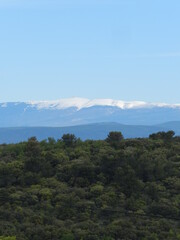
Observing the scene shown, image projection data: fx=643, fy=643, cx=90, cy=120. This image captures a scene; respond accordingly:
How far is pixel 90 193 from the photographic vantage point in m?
32.6

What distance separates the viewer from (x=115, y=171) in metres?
35.2

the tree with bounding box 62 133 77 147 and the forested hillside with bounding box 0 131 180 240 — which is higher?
the tree with bounding box 62 133 77 147

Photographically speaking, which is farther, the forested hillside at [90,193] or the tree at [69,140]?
the tree at [69,140]

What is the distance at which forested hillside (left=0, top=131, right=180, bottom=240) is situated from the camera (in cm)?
2698

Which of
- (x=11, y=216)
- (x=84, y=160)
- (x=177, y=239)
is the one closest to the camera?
(x=177, y=239)

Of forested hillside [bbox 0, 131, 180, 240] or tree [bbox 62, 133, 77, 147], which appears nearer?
forested hillside [bbox 0, 131, 180, 240]

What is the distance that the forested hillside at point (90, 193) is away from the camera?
27.0 m

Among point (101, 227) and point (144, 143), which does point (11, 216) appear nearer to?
point (101, 227)

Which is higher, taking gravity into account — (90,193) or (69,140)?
(69,140)

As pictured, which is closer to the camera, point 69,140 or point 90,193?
point 90,193

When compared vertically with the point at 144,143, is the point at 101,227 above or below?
below

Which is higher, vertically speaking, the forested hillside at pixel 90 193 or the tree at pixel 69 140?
the tree at pixel 69 140

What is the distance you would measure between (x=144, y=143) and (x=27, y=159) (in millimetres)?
10215

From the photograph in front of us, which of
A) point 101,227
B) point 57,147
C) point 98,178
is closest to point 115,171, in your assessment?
point 98,178
